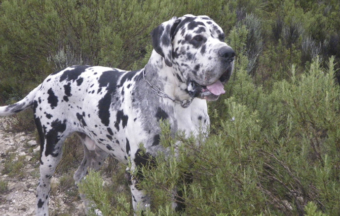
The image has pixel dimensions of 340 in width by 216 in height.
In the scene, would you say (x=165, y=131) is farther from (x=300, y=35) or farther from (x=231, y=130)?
(x=300, y=35)

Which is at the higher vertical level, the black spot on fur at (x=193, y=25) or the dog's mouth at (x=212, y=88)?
the black spot on fur at (x=193, y=25)

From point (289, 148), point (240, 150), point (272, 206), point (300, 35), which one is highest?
point (240, 150)

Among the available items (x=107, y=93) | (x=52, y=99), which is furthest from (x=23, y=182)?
(x=107, y=93)

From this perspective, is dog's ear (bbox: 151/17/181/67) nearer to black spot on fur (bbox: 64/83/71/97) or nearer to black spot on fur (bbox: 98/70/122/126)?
black spot on fur (bbox: 98/70/122/126)

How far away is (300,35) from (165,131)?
16.1ft

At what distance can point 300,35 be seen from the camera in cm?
638

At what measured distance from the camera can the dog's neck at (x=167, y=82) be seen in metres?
2.78

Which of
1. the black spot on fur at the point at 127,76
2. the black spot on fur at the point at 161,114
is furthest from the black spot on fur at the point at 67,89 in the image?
the black spot on fur at the point at 161,114

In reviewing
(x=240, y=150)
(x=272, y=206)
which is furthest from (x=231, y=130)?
(x=272, y=206)

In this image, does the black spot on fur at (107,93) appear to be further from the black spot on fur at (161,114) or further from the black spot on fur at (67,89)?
the black spot on fur at (161,114)

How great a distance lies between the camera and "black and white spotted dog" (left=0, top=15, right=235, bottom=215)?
8.64ft

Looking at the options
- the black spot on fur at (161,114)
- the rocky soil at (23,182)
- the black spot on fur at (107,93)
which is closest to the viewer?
the black spot on fur at (161,114)

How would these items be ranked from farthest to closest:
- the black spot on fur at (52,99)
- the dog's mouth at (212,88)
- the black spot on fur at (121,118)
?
the black spot on fur at (52,99) → the black spot on fur at (121,118) → the dog's mouth at (212,88)

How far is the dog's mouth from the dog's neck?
0.11m
